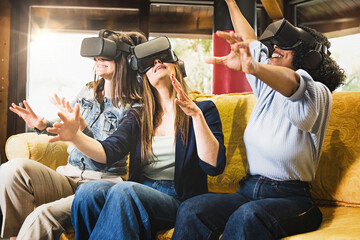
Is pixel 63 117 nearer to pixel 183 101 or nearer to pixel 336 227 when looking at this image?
pixel 183 101

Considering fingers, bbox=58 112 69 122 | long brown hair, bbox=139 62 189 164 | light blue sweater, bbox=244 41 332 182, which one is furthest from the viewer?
long brown hair, bbox=139 62 189 164

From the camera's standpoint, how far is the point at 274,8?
2.92 metres

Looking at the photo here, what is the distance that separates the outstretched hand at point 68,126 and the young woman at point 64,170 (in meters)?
0.05

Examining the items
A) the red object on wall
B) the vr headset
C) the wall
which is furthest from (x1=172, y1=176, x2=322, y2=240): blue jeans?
the wall

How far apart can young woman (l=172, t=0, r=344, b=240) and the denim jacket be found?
0.51m

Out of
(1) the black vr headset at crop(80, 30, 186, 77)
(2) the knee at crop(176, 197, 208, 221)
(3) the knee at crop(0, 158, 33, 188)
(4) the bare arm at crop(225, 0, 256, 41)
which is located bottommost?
(2) the knee at crop(176, 197, 208, 221)

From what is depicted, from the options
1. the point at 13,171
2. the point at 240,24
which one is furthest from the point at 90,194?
the point at 240,24

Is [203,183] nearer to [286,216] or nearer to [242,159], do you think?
[242,159]

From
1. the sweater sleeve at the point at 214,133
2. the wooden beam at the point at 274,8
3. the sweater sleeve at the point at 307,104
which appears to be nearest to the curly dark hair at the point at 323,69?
the sweater sleeve at the point at 307,104

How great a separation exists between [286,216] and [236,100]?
646mm

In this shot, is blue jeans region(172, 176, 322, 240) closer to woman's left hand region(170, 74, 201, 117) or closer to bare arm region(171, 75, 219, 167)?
bare arm region(171, 75, 219, 167)

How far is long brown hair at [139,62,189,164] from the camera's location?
4.54ft

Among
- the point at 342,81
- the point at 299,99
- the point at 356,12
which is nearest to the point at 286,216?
the point at 299,99

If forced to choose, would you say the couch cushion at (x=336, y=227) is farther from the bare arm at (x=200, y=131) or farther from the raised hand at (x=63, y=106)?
the raised hand at (x=63, y=106)
